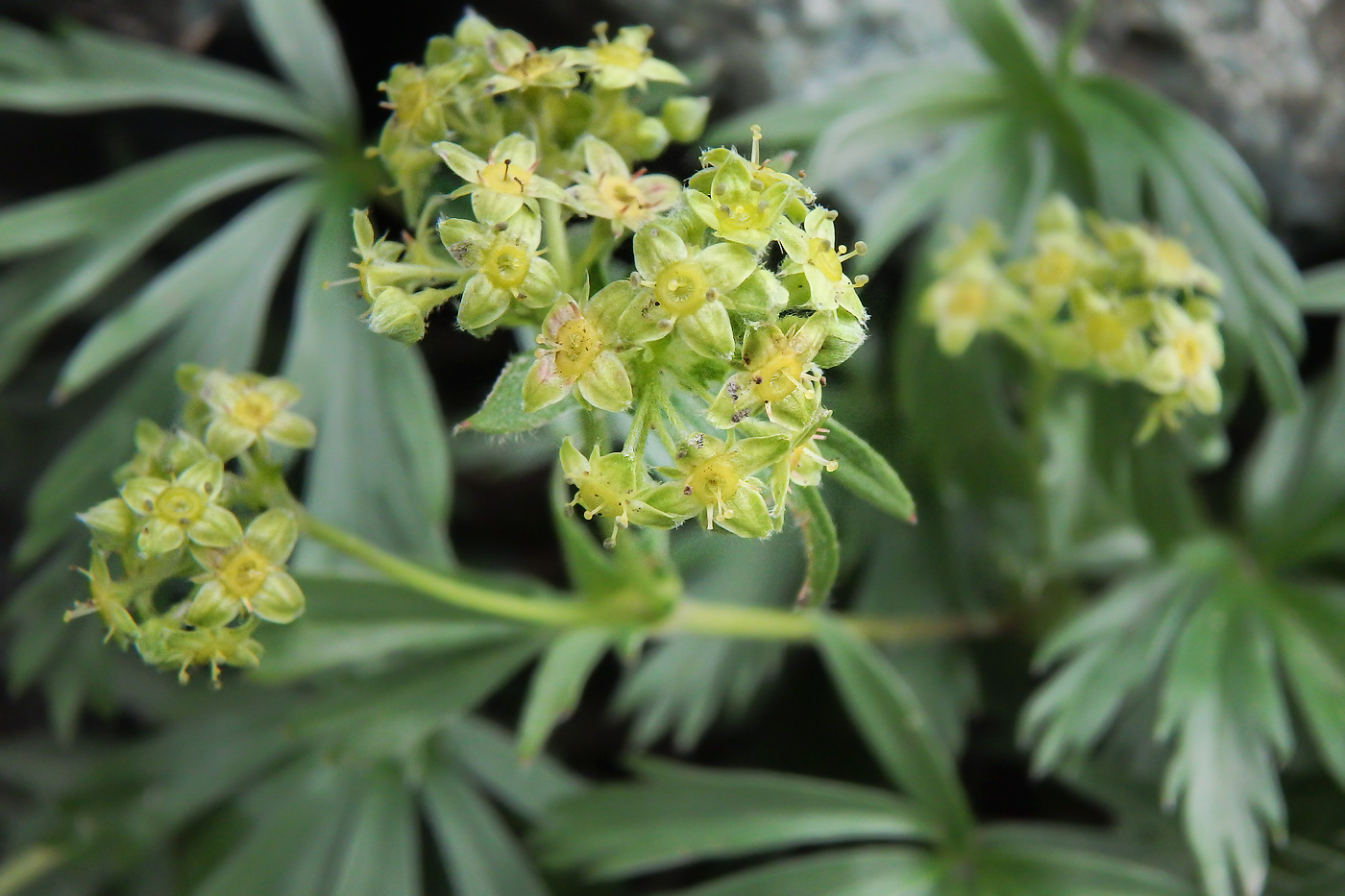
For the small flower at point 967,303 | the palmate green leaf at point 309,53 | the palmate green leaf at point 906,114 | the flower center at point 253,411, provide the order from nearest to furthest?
the flower center at point 253,411
the small flower at point 967,303
the palmate green leaf at point 906,114
the palmate green leaf at point 309,53

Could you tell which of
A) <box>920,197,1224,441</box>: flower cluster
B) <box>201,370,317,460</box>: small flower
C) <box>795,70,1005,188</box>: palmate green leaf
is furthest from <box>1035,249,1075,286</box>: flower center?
<box>201,370,317,460</box>: small flower

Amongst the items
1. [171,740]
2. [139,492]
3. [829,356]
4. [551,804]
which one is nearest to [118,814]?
[171,740]

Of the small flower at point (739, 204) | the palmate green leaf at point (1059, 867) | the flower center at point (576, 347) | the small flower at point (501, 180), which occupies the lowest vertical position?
the palmate green leaf at point (1059, 867)

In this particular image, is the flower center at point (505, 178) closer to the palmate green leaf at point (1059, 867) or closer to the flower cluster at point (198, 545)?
the flower cluster at point (198, 545)

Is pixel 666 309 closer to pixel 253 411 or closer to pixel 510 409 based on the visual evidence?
pixel 510 409

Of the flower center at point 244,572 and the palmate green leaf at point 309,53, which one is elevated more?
the palmate green leaf at point 309,53

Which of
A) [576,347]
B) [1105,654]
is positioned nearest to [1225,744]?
[1105,654]

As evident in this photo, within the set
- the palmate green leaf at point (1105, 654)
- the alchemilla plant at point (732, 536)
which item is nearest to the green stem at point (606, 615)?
the alchemilla plant at point (732, 536)

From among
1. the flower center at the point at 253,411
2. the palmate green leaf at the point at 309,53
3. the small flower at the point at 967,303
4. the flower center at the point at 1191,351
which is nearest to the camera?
the flower center at the point at 253,411

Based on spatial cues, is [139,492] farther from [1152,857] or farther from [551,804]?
[1152,857]
